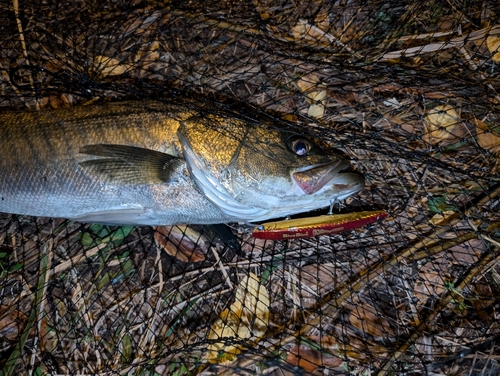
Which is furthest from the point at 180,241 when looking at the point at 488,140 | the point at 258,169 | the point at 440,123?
the point at 488,140

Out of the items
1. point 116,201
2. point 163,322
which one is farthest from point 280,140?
point 163,322

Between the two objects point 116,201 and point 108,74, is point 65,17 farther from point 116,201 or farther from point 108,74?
point 116,201

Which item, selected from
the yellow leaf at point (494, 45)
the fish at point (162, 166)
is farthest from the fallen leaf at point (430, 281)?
the yellow leaf at point (494, 45)

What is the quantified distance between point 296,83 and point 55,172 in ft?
5.68

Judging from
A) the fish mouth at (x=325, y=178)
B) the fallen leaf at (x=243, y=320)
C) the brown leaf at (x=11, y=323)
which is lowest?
the fallen leaf at (x=243, y=320)

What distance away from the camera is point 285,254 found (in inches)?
118

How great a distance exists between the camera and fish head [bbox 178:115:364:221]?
7.93 feet

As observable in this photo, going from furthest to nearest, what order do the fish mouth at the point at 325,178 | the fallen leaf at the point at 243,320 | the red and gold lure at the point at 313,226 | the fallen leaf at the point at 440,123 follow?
the fallen leaf at the point at 440,123
the fallen leaf at the point at 243,320
the red and gold lure at the point at 313,226
the fish mouth at the point at 325,178

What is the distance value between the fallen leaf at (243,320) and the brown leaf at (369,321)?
24.5 inches

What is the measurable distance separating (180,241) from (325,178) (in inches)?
46.4

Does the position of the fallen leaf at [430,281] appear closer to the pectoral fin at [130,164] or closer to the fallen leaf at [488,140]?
the fallen leaf at [488,140]

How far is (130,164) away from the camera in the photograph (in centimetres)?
246

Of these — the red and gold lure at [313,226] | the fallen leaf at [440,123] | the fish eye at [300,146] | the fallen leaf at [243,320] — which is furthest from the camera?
the fallen leaf at [440,123]

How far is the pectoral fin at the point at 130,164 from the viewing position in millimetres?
2434
